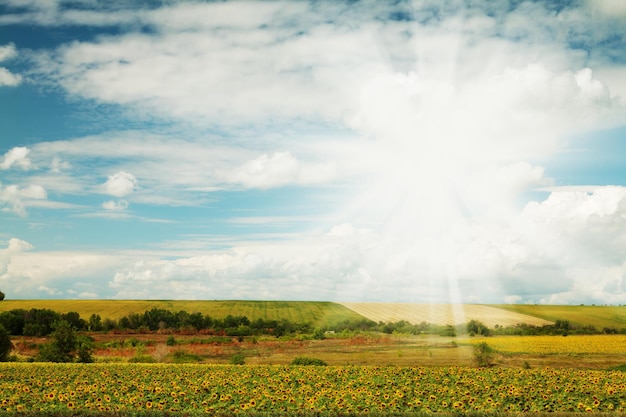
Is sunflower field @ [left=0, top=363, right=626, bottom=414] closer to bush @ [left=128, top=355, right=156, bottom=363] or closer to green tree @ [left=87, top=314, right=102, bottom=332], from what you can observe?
bush @ [left=128, top=355, right=156, bottom=363]

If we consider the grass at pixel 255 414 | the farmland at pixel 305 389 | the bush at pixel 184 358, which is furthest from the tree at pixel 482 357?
the bush at pixel 184 358

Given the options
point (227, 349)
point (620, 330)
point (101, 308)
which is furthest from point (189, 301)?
point (620, 330)

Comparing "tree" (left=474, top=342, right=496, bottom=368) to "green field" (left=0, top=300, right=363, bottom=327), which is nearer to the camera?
"tree" (left=474, top=342, right=496, bottom=368)

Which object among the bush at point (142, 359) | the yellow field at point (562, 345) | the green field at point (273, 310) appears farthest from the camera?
the green field at point (273, 310)

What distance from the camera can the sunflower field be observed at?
19578mm

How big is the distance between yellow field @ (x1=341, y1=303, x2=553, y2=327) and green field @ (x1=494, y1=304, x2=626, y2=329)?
10.8 ft

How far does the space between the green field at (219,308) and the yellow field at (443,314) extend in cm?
403

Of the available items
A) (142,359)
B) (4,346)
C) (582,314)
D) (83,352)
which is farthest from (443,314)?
(4,346)

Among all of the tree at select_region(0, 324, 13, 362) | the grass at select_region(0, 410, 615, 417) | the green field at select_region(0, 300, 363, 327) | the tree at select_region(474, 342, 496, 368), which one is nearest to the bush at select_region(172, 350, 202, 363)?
the tree at select_region(0, 324, 13, 362)

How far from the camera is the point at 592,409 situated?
65.6ft

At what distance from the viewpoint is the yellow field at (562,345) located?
49.9 metres

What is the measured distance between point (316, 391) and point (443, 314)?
2610 inches

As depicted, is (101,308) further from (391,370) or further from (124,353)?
(391,370)

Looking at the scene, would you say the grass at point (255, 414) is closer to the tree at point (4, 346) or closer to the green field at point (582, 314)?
the tree at point (4, 346)
